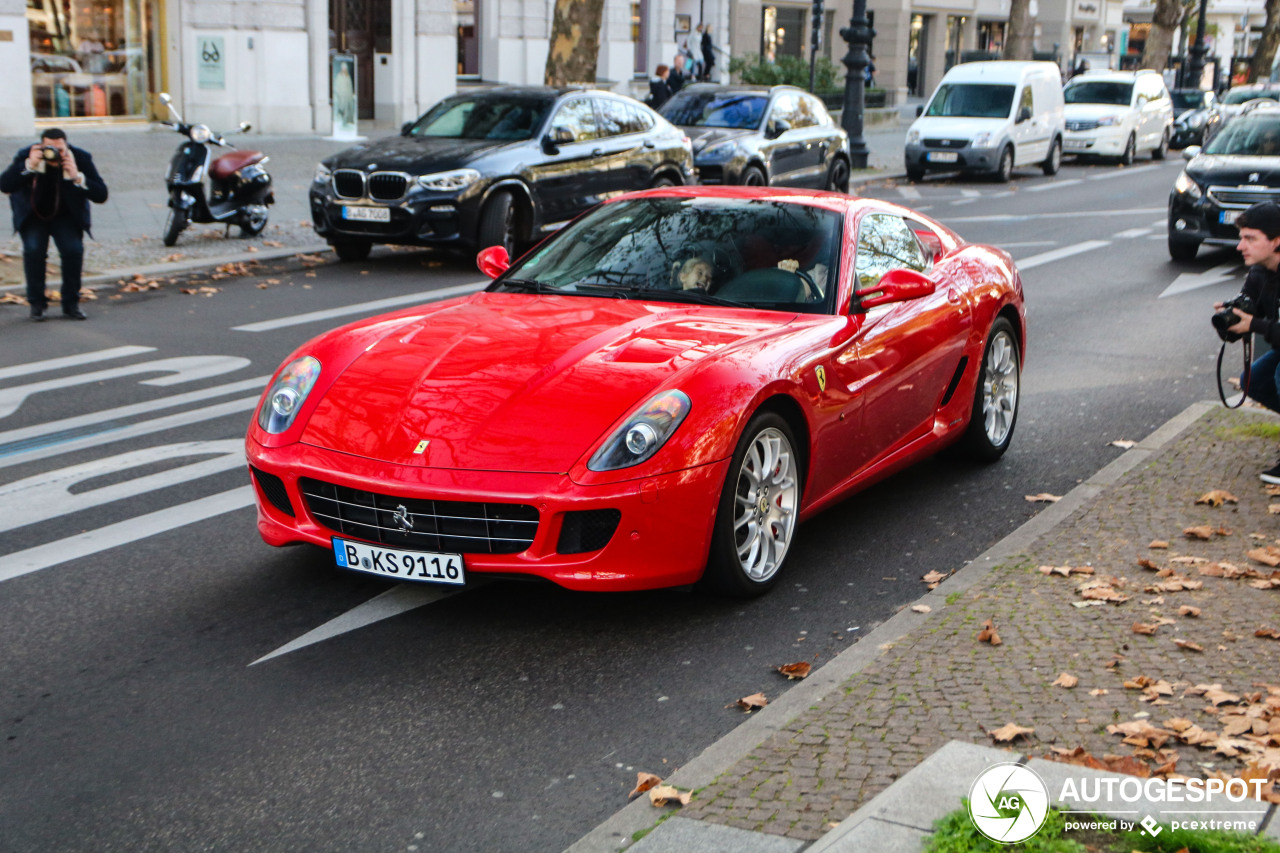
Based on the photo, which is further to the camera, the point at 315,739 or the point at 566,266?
the point at 566,266

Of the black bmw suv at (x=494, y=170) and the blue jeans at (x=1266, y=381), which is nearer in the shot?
the blue jeans at (x=1266, y=381)

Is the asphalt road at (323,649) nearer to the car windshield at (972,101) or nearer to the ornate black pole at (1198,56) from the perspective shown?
the car windshield at (972,101)

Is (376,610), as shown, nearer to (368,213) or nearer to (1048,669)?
(1048,669)

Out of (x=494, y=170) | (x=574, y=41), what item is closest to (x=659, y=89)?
(x=574, y=41)

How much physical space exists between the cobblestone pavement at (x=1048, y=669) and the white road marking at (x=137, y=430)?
4.33m

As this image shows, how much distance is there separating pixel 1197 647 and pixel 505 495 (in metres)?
2.26

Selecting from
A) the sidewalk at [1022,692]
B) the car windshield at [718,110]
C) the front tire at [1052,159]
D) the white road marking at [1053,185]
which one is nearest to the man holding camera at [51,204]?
the sidewalk at [1022,692]

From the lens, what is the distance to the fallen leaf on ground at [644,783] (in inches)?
159

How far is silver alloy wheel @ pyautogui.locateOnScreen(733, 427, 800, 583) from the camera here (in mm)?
5418

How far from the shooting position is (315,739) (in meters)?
4.35

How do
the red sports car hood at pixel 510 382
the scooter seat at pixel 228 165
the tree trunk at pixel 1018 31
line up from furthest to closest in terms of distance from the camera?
the tree trunk at pixel 1018 31 < the scooter seat at pixel 228 165 < the red sports car hood at pixel 510 382

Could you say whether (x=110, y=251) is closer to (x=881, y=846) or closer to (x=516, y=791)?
(x=516, y=791)

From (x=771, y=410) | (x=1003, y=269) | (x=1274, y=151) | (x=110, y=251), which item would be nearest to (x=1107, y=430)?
(x=1003, y=269)

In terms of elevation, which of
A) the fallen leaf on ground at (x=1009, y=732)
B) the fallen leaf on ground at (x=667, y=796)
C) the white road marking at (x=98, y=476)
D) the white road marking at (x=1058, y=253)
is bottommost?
the white road marking at (x=1058, y=253)
